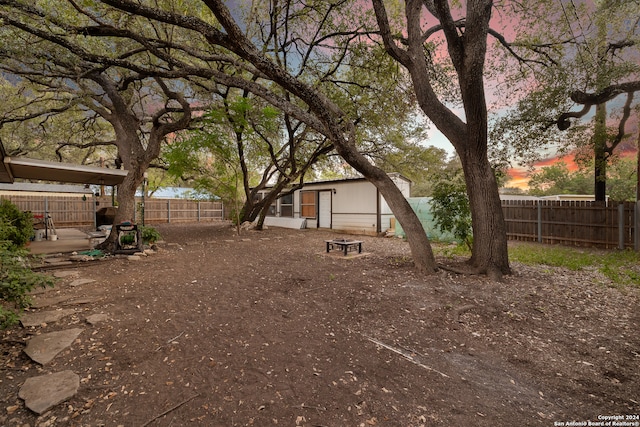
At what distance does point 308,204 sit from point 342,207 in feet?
8.47

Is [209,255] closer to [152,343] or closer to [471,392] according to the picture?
[152,343]

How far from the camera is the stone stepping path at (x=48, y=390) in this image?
1.86 metres

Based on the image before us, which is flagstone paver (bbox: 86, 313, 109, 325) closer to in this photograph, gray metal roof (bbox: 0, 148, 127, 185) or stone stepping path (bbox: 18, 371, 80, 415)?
stone stepping path (bbox: 18, 371, 80, 415)

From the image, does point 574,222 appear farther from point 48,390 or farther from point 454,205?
point 48,390

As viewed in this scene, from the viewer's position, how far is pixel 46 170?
24.8ft

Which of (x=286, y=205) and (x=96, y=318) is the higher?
(x=286, y=205)

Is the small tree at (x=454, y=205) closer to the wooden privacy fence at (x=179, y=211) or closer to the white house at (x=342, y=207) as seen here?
the white house at (x=342, y=207)

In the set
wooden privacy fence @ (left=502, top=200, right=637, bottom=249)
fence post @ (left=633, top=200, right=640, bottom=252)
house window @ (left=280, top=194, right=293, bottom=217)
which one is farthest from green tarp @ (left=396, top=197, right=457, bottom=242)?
house window @ (left=280, top=194, right=293, bottom=217)

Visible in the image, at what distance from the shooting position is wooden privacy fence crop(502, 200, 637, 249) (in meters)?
8.12

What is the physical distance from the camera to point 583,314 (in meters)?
3.51

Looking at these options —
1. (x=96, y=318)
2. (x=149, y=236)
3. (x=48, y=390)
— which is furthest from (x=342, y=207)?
(x=48, y=390)

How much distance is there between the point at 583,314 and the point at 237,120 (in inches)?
367

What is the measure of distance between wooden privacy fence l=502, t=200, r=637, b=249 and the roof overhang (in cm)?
1284

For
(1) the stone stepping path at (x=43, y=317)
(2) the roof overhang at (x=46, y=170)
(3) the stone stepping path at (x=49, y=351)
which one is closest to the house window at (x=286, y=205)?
(2) the roof overhang at (x=46, y=170)
